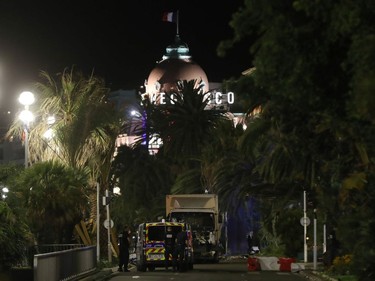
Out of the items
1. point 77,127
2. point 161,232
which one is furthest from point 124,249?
point 77,127

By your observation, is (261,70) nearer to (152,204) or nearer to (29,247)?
(29,247)

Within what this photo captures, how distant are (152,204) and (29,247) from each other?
47.6 meters

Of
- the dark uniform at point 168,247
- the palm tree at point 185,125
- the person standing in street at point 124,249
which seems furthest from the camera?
the palm tree at point 185,125

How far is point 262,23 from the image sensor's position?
46.5ft

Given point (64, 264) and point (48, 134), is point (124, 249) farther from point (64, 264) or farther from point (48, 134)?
point (64, 264)

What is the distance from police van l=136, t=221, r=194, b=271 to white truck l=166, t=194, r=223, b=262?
7582 millimetres

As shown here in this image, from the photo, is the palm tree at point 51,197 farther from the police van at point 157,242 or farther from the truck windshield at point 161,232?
the truck windshield at point 161,232

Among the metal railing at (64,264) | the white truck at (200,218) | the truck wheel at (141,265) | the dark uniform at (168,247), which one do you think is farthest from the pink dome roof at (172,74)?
the metal railing at (64,264)

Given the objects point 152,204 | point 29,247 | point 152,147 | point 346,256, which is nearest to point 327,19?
point 29,247

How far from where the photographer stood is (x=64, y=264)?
2769 centimetres

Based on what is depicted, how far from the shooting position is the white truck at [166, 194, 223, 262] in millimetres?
47812

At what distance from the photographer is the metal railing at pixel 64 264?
76.3 ft

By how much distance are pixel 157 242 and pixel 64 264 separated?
12004 mm

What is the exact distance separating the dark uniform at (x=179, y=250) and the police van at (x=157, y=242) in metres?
0.43
